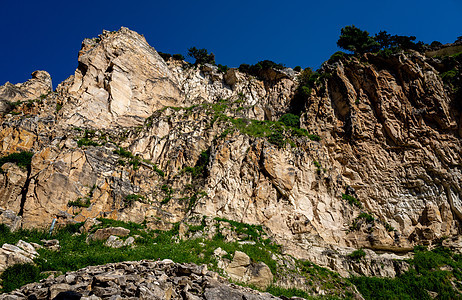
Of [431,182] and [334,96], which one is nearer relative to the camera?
[431,182]

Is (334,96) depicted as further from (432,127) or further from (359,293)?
(359,293)

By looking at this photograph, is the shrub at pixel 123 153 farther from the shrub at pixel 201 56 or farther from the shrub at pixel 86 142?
the shrub at pixel 201 56

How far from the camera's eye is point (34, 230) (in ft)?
52.3

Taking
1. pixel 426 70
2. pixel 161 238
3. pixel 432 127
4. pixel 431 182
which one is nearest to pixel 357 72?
pixel 426 70

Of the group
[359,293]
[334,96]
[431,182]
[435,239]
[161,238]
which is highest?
[334,96]

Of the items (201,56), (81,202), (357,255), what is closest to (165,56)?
(201,56)

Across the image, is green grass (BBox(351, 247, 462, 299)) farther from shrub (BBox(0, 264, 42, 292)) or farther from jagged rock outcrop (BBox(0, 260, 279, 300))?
shrub (BBox(0, 264, 42, 292))

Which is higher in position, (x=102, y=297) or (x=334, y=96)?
(x=334, y=96)

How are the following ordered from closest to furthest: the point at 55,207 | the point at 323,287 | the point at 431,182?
the point at 323,287
the point at 55,207
the point at 431,182

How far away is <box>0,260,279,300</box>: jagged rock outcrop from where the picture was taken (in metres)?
6.67

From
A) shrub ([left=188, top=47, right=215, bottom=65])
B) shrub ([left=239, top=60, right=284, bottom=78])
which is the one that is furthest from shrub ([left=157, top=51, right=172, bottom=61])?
shrub ([left=239, top=60, right=284, bottom=78])

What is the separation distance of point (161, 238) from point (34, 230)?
7.22 metres

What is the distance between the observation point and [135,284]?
7.47m

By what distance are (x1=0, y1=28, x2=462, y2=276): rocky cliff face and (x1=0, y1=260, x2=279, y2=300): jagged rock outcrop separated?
9.96 m
